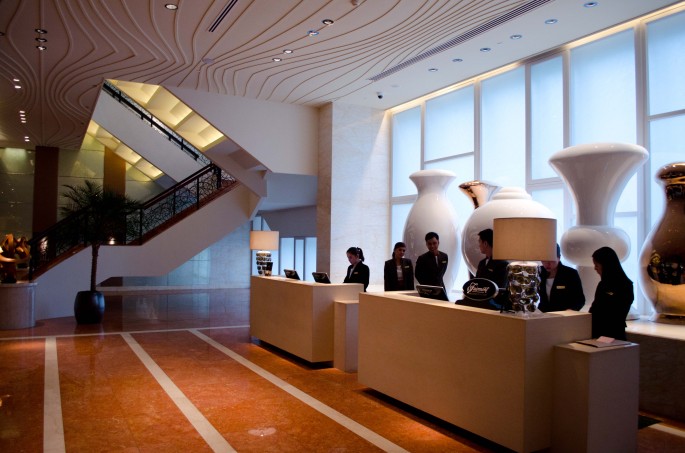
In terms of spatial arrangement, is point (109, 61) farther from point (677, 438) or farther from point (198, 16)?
point (677, 438)

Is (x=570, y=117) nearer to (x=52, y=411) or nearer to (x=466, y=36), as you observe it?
(x=466, y=36)

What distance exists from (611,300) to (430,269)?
9.71ft

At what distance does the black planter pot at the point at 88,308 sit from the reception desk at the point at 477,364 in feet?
22.4

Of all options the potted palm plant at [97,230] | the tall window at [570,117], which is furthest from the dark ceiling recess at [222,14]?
the potted palm plant at [97,230]

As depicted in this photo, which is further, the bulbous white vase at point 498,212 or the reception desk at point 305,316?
the bulbous white vase at point 498,212

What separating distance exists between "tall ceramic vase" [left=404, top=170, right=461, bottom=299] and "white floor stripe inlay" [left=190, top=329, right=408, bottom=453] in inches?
127

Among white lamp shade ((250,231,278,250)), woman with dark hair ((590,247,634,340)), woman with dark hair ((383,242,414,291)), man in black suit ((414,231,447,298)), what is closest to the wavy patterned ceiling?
white lamp shade ((250,231,278,250))

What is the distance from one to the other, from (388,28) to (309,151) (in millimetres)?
4560

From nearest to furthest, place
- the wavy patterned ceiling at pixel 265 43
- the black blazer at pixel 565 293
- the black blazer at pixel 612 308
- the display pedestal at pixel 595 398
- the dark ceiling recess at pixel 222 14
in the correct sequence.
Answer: the display pedestal at pixel 595 398 < the black blazer at pixel 612 308 < the black blazer at pixel 565 293 < the dark ceiling recess at pixel 222 14 < the wavy patterned ceiling at pixel 265 43

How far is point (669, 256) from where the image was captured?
5504 millimetres

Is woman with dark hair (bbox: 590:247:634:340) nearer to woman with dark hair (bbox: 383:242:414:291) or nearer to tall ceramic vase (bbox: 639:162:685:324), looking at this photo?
tall ceramic vase (bbox: 639:162:685:324)

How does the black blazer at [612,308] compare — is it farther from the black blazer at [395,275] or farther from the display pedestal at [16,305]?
the display pedestal at [16,305]

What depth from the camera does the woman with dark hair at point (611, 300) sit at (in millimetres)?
4098

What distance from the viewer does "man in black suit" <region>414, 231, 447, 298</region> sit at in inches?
270
